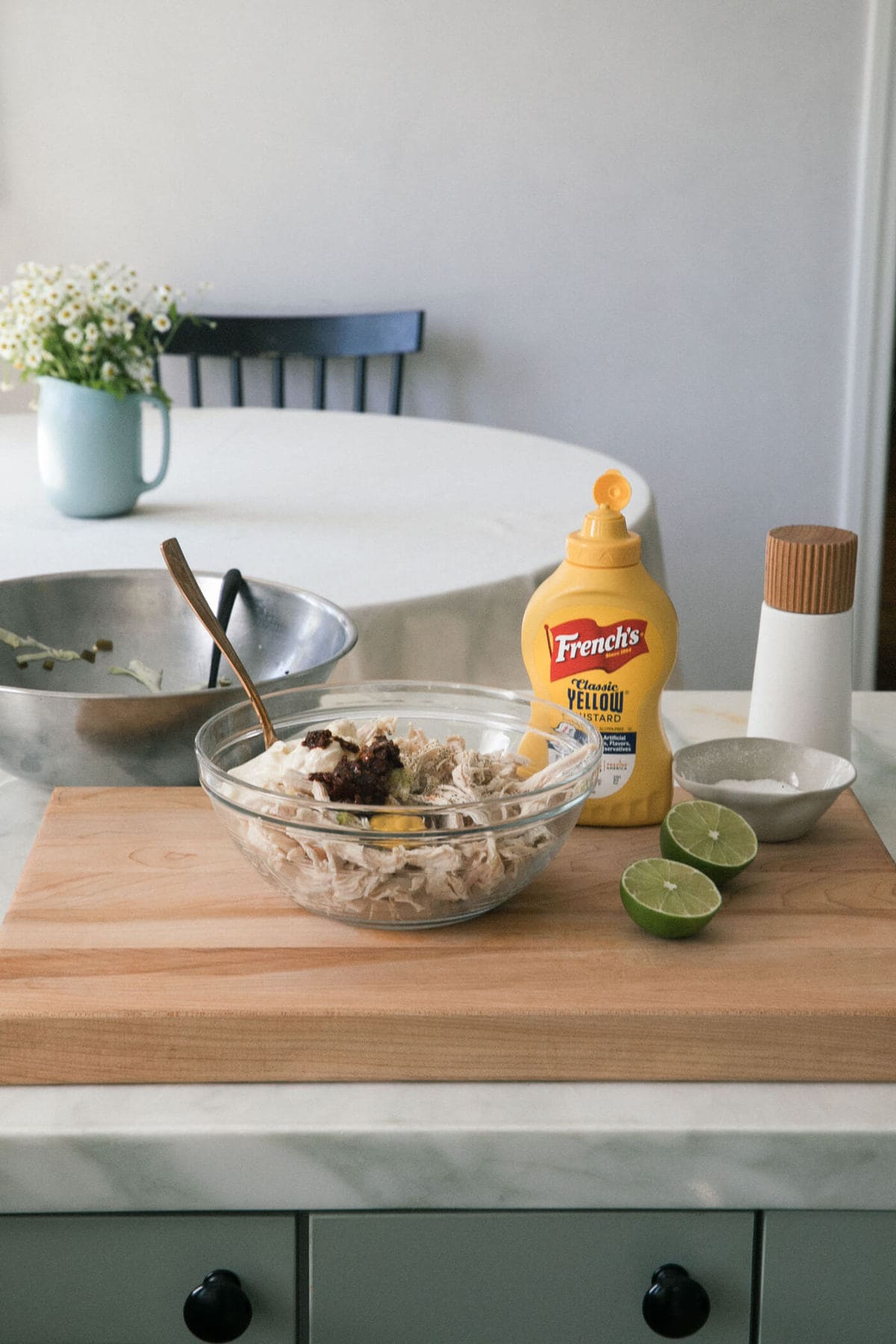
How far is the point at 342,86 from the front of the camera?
127 inches

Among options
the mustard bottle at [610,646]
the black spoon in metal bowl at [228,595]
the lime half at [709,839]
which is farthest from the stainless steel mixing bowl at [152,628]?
the lime half at [709,839]

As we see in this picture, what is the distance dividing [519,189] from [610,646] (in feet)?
8.95

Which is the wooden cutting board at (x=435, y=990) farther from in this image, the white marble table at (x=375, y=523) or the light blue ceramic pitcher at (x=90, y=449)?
the light blue ceramic pitcher at (x=90, y=449)

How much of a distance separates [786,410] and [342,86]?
1.35 metres

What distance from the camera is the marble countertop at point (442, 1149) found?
0.64 meters

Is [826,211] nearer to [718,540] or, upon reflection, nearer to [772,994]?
[718,540]

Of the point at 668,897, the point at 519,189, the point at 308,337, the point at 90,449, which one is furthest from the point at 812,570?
the point at 519,189

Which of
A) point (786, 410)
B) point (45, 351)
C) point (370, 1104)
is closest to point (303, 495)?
point (45, 351)

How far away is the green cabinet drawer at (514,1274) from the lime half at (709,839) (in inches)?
7.2

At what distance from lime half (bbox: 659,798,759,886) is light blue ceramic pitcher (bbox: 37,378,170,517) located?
113 cm

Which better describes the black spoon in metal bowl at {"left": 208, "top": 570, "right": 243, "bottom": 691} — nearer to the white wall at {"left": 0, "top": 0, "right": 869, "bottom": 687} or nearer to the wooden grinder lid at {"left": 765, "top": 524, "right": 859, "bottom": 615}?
the wooden grinder lid at {"left": 765, "top": 524, "right": 859, "bottom": 615}

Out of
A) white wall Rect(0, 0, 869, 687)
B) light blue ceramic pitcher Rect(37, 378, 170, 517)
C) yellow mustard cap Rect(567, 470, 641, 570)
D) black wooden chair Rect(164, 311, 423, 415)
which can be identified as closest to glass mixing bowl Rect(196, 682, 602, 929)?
yellow mustard cap Rect(567, 470, 641, 570)

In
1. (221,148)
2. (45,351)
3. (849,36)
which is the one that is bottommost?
(45,351)

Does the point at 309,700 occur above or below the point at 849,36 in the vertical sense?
below
